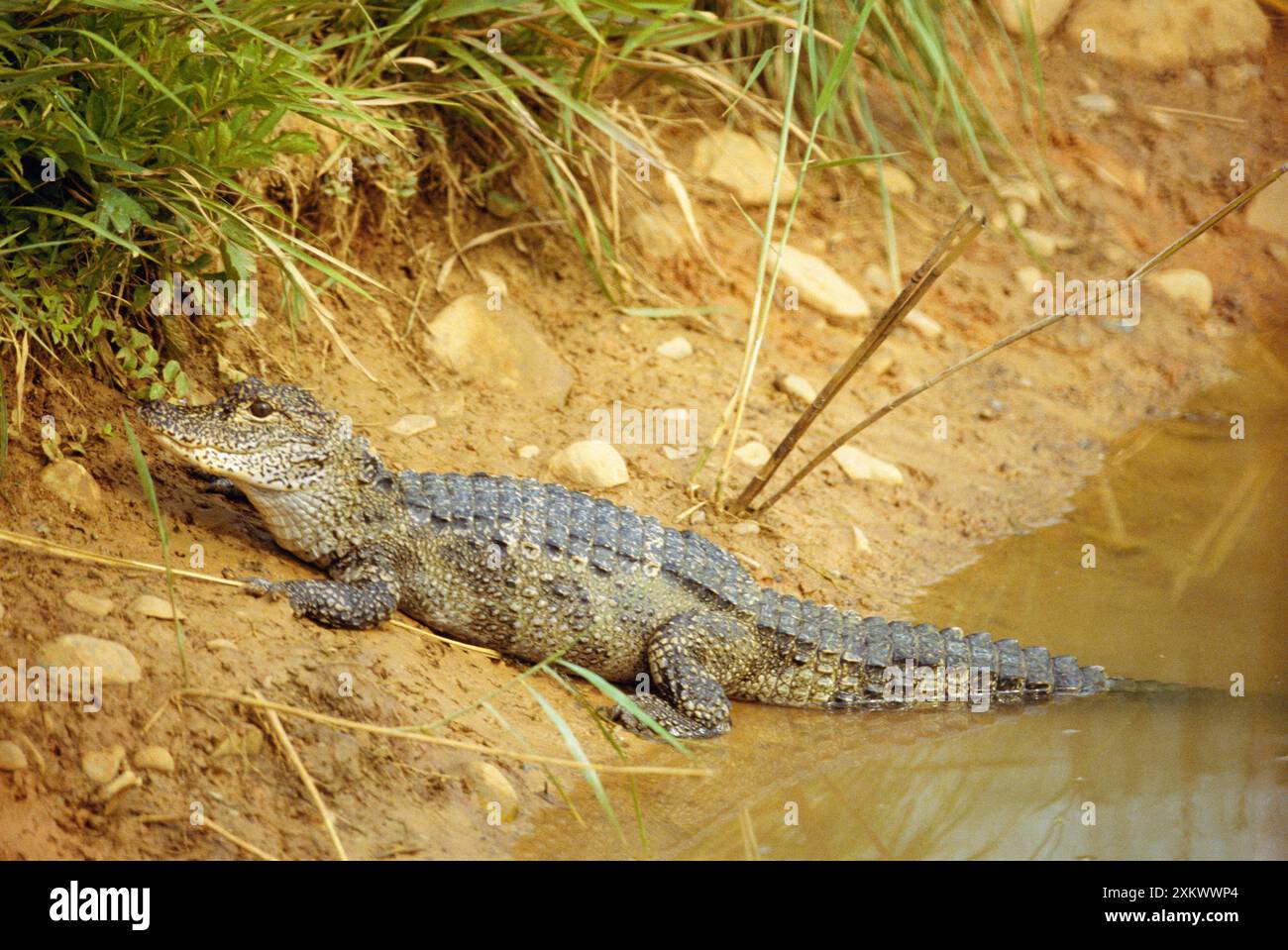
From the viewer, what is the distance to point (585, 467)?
203 inches

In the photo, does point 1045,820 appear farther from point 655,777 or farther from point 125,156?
point 125,156

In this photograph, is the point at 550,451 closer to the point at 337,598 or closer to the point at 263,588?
the point at 337,598

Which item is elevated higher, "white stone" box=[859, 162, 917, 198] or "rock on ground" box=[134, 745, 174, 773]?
"white stone" box=[859, 162, 917, 198]

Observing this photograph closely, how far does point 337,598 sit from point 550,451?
5.03 ft

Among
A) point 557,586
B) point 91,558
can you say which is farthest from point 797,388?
point 91,558

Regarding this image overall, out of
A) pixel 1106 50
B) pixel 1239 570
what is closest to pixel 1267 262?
pixel 1106 50

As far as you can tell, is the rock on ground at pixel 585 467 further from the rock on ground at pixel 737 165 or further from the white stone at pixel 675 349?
the rock on ground at pixel 737 165

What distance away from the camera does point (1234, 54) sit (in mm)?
8727

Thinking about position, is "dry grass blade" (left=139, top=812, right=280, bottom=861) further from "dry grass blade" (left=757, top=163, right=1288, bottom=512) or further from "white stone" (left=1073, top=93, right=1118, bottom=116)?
"white stone" (left=1073, top=93, right=1118, bottom=116)

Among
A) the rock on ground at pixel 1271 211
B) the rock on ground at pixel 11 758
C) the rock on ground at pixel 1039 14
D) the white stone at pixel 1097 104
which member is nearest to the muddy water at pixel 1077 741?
the rock on ground at pixel 11 758

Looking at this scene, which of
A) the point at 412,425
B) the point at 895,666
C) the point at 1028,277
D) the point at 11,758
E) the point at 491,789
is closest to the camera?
the point at 11,758

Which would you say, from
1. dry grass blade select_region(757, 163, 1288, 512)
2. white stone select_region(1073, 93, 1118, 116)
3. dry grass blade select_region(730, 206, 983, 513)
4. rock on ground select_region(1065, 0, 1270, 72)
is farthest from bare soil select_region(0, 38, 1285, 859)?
dry grass blade select_region(757, 163, 1288, 512)

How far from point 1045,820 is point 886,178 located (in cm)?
474

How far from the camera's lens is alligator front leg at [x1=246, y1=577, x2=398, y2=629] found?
3865 millimetres
